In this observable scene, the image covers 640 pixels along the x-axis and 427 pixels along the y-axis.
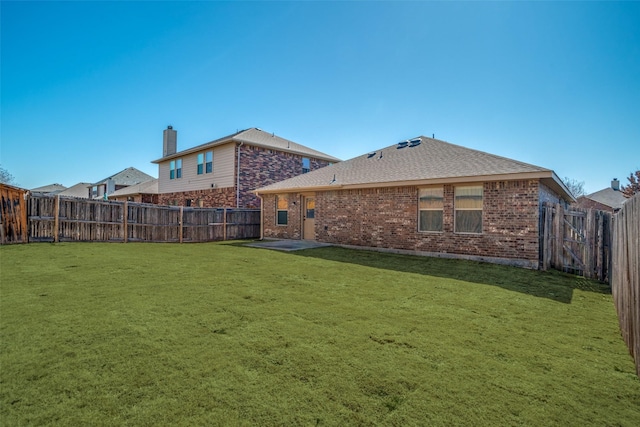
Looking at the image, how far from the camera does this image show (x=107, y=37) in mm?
10984

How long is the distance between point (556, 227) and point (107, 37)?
52.0 ft

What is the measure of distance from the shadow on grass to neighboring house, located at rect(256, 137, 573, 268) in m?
0.81

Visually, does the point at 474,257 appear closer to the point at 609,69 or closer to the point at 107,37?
the point at 609,69

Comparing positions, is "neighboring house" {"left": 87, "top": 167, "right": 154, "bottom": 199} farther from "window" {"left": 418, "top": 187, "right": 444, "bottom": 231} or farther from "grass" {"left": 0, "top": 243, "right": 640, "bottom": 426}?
"window" {"left": 418, "top": 187, "right": 444, "bottom": 231}

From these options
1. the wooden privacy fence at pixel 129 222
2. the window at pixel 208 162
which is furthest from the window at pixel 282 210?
the window at pixel 208 162

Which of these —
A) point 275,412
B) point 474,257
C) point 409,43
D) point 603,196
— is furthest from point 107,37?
point 603,196

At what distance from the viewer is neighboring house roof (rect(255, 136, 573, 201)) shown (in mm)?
9086

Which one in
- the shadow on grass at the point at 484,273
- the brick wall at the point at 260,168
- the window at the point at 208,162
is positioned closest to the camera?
the shadow on grass at the point at 484,273

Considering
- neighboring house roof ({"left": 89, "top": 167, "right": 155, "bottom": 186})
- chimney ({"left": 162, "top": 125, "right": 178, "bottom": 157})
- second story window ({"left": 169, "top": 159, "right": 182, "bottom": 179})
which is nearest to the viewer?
second story window ({"left": 169, "top": 159, "right": 182, "bottom": 179})

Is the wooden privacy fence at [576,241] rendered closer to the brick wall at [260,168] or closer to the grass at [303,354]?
the grass at [303,354]

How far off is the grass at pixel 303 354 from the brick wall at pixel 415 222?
293 cm

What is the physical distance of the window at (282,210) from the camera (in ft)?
50.5

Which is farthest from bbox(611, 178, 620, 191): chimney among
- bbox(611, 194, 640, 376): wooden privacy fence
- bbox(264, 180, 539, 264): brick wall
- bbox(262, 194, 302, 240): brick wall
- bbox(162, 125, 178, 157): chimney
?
bbox(162, 125, 178, 157): chimney

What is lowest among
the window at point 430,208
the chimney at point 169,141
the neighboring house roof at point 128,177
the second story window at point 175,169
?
the window at point 430,208
